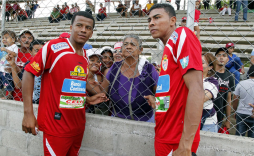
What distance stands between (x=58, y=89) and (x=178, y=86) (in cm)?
113

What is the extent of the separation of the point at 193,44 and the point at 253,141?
1.10 meters

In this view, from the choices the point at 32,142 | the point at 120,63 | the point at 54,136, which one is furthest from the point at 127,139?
the point at 32,142

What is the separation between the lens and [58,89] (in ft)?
6.16

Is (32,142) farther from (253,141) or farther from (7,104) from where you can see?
(253,141)

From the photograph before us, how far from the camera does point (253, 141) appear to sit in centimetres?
170

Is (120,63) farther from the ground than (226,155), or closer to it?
farther from the ground

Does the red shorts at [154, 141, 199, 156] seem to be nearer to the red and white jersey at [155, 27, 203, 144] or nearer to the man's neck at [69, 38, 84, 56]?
the red and white jersey at [155, 27, 203, 144]

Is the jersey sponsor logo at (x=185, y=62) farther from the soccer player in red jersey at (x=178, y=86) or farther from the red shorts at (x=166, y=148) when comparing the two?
the red shorts at (x=166, y=148)

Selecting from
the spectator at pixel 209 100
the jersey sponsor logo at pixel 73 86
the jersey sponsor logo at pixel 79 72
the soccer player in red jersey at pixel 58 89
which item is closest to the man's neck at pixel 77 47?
the soccer player in red jersey at pixel 58 89

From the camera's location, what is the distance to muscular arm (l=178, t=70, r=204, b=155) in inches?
47.3

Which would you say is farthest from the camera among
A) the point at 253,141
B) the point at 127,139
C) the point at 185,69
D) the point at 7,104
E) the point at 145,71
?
the point at 7,104

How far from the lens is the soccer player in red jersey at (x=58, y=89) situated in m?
1.80

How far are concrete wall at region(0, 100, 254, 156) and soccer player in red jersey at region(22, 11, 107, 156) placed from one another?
356 millimetres

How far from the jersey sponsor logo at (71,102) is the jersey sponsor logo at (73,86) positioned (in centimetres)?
6
